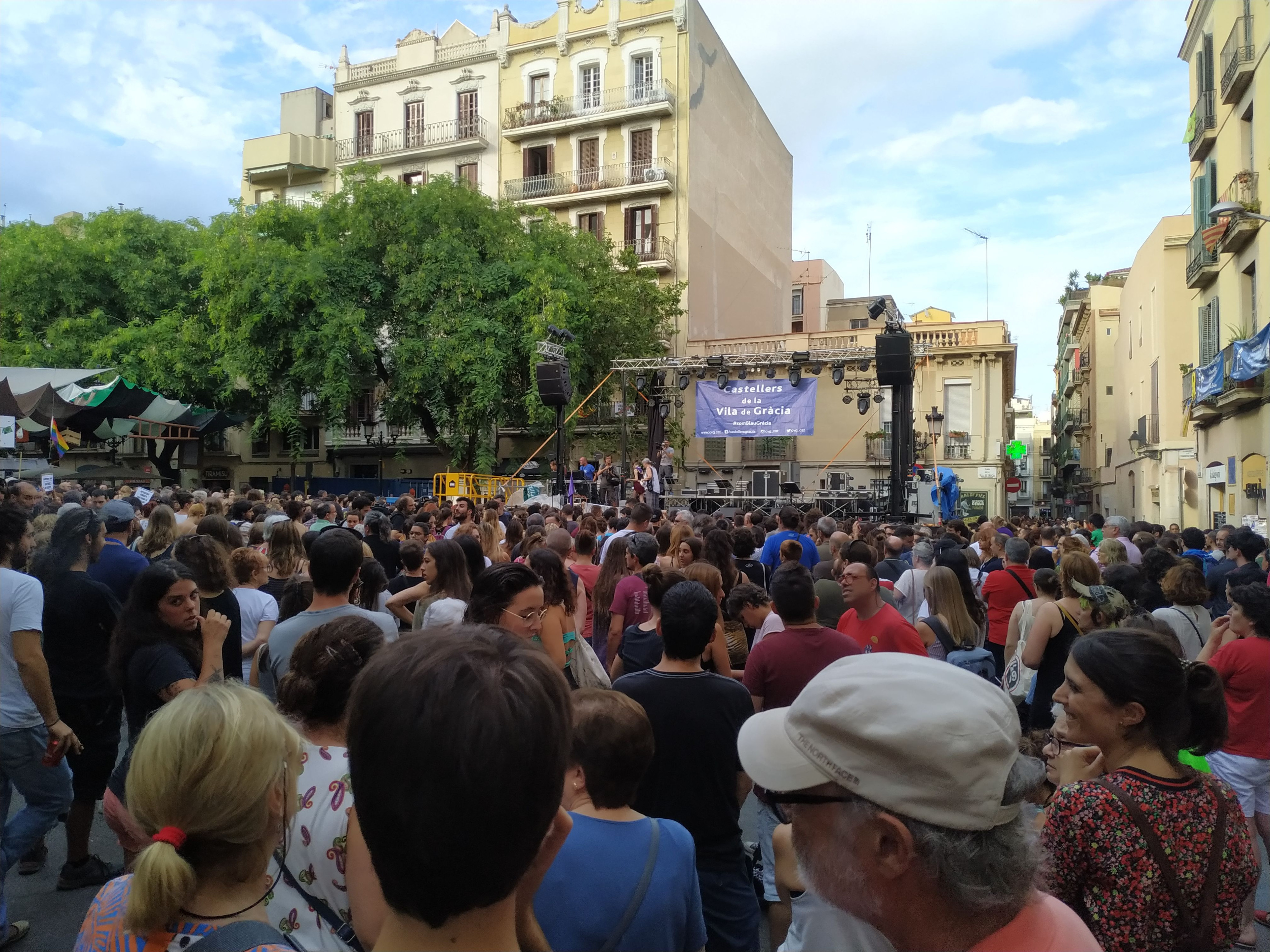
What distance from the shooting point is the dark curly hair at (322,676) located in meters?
2.35

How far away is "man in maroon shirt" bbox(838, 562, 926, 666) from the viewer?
187 inches

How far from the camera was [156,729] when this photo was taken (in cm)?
164

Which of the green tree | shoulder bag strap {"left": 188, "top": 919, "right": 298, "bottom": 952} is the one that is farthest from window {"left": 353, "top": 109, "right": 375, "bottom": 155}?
shoulder bag strap {"left": 188, "top": 919, "right": 298, "bottom": 952}

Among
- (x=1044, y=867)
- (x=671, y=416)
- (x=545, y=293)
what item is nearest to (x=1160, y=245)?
(x=671, y=416)

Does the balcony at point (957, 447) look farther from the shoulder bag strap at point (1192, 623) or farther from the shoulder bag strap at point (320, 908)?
the shoulder bag strap at point (320, 908)

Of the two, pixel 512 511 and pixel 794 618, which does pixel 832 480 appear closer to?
pixel 512 511

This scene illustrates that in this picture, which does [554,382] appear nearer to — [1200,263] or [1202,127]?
[1200,263]

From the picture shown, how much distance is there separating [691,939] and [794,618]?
2067mm

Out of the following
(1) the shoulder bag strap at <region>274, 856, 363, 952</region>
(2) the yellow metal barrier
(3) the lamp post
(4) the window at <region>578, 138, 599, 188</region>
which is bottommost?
(1) the shoulder bag strap at <region>274, 856, 363, 952</region>

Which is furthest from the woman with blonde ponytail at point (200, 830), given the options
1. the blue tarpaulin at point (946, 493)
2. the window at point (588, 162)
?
the window at point (588, 162)

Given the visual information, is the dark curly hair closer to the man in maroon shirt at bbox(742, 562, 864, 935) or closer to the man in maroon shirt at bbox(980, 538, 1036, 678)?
the man in maroon shirt at bbox(742, 562, 864, 935)

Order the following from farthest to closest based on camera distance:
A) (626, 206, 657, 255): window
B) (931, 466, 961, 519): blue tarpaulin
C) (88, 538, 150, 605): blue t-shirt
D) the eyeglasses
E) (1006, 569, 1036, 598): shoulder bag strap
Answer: (626, 206, 657, 255): window < (931, 466, 961, 519): blue tarpaulin < (1006, 569, 1036, 598): shoulder bag strap < (88, 538, 150, 605): blue t-shirt < the eyeglasses

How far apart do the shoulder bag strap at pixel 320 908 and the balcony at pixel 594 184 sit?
30.6m

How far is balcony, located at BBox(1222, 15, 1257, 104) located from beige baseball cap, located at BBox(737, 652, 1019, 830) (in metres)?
19.9
